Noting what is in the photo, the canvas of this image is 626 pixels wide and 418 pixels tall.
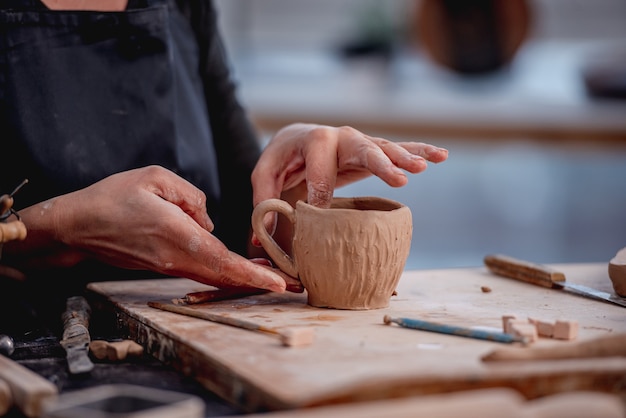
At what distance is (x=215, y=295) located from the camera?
1.36 m

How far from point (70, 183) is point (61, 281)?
24cm

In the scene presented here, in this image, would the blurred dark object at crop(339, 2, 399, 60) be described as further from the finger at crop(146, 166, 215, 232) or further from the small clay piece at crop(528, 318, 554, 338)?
the small clay piece at crop(528, 318, 554, 338)

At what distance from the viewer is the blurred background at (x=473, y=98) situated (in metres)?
4.20

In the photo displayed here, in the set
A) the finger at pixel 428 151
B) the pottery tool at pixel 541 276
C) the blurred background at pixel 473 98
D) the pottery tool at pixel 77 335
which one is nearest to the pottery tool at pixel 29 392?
the pottery tool at pixel 77 335

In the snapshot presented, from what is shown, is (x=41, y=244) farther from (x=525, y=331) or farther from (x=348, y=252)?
(x=525, y=331)

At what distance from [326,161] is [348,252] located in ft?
0.75

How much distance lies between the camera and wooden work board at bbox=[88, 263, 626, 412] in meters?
0.88

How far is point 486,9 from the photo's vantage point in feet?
14.1

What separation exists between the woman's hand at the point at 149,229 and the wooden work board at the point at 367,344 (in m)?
0.06

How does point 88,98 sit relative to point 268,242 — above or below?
above

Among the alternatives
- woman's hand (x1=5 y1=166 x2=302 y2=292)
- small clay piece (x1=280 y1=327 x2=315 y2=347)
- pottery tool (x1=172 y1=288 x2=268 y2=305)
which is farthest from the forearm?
small clay piece (x1=280 y1=327 x2=315 y2=347)

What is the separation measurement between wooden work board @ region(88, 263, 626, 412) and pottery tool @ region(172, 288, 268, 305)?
0.02 metres

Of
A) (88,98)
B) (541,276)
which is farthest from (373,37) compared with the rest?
A: (541,276)

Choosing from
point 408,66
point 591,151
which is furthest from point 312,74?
point 591,151
